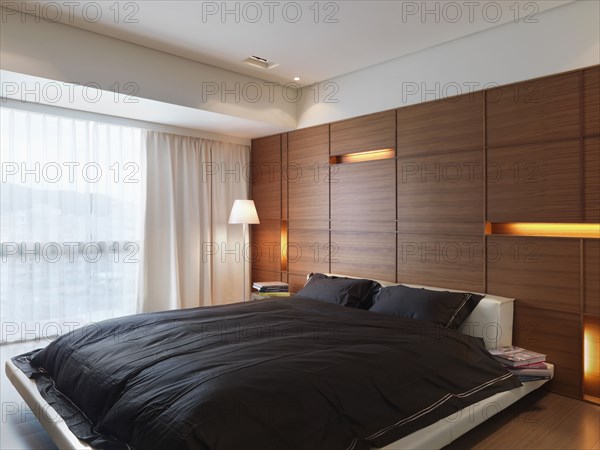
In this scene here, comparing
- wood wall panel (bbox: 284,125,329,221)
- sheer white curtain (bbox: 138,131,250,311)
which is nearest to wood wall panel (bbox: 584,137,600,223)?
wood wall panel (bbox: 284,125,329,221)

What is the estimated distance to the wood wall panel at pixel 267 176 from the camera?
5242 mm

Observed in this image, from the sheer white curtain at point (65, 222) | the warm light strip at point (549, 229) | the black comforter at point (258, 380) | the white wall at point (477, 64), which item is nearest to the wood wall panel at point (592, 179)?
the warm light strip at point (549, 229)

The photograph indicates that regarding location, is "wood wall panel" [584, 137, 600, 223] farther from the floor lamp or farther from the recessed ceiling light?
the floor lamp

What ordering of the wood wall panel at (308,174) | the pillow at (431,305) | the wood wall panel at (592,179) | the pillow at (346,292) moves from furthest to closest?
the wood wall panel at (308,174), the pillow at (346,292), the pillow at (431,305), the wood wall panel at (592,179)

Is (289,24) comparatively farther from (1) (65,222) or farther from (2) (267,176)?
(1) (65,222)

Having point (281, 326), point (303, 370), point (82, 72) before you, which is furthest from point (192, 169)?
point (303, 370)

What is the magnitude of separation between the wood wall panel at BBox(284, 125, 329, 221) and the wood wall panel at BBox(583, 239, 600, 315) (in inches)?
95.3

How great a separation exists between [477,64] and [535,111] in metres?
0.63

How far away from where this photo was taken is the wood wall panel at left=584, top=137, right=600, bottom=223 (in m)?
2.86

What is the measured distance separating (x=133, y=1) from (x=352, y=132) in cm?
228

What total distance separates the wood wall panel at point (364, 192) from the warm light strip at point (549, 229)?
931mm

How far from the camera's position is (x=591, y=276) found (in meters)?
2.90

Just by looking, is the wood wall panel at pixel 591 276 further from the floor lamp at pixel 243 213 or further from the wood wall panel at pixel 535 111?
the floor lamp at pixel 243 213

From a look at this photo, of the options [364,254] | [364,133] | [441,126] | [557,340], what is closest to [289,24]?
[364,133]
